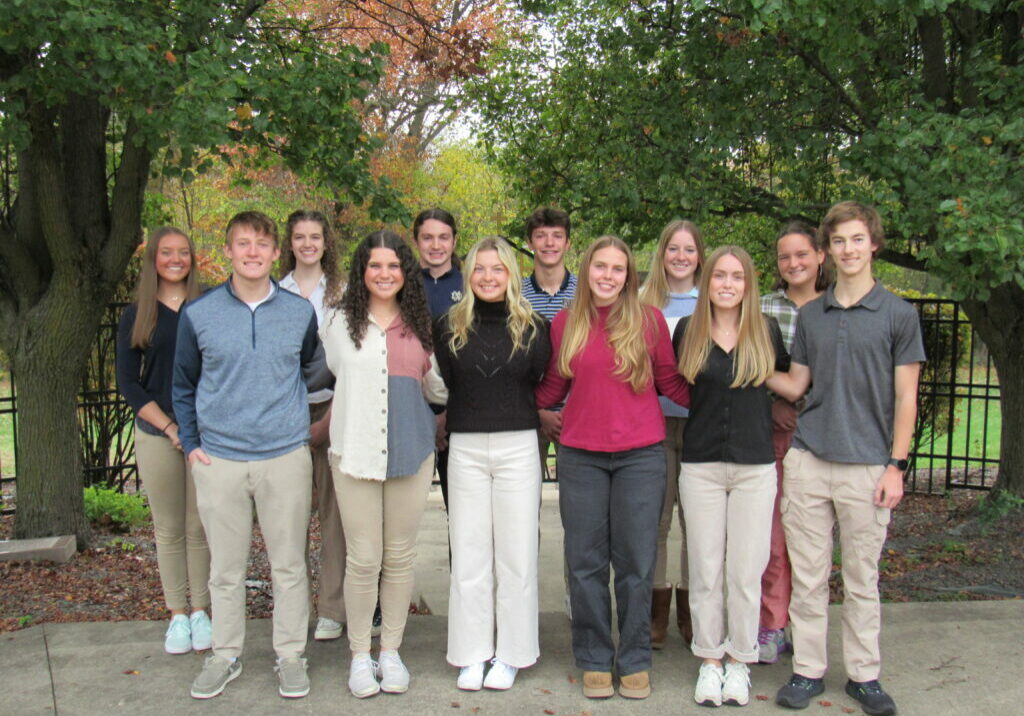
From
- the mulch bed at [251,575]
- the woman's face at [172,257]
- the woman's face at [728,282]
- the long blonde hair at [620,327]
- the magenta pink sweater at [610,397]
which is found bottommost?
the mulch bed at [251,575]

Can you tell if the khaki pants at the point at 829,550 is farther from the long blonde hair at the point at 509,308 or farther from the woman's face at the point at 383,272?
the woman's face at the point at 383,272

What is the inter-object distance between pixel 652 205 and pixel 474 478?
347 centimetres

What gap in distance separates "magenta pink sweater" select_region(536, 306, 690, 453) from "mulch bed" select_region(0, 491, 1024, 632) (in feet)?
7.70

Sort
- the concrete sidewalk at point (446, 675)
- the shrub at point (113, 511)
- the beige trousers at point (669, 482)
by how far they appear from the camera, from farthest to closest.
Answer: the shrub at point (113, 511) < the beige trousers at point (669, 482) < the concrete sidewalk at point (446, 675)

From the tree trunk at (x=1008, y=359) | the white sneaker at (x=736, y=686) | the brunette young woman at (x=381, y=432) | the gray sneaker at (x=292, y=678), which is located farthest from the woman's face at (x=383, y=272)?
the tree trunk at (x=1008, y=359)

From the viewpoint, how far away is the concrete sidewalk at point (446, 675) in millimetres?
3605

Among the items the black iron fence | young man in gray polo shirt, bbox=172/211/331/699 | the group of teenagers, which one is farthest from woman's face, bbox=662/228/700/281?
the black iron fence

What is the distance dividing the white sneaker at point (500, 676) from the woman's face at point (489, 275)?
1552mm

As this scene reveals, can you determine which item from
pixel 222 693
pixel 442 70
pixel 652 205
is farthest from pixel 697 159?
pixel 222 693

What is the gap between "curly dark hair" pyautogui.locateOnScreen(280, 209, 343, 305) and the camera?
4.30m

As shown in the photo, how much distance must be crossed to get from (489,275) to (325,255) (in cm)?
108

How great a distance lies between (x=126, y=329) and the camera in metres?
4.01

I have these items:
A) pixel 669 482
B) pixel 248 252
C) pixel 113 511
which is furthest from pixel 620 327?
pixel 113 511

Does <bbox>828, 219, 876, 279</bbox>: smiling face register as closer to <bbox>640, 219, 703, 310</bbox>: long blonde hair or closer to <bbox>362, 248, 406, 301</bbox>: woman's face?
<bbox>640, 219, 703, 310</bbox>: long blonde hair
